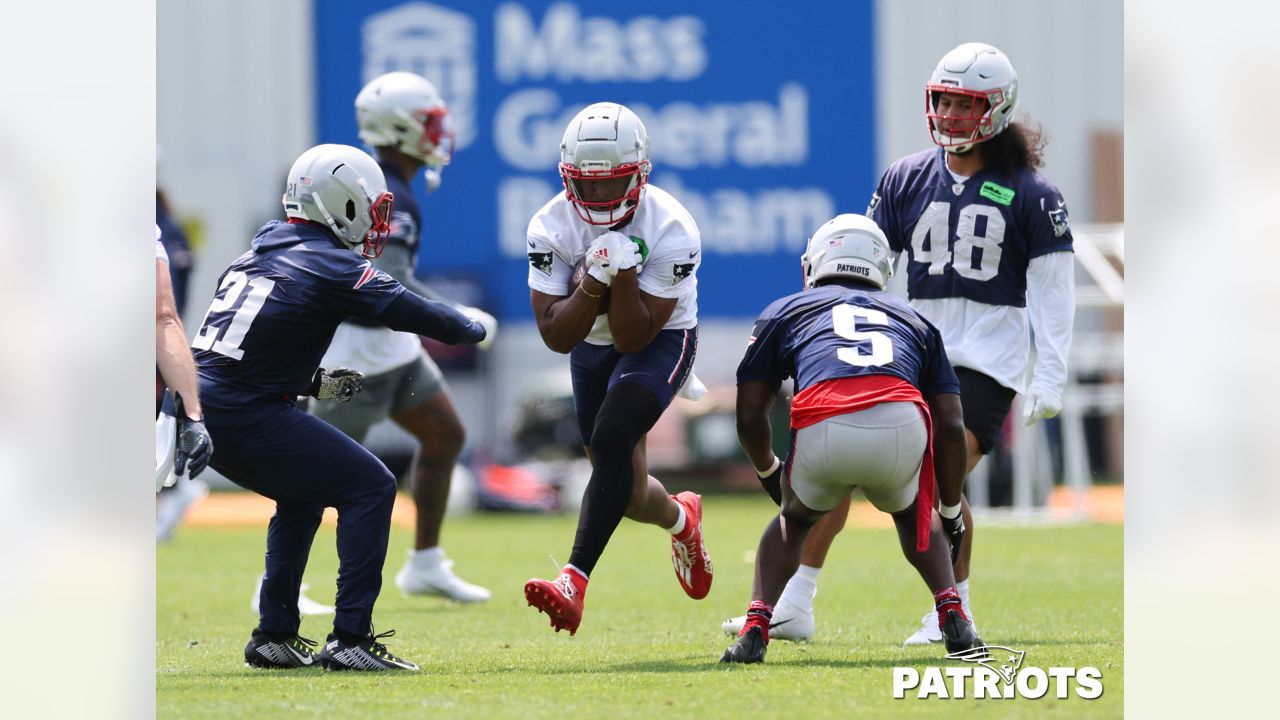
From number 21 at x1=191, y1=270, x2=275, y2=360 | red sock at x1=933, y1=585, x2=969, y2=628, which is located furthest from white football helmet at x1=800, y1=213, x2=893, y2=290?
number 21 at x1=191, y1=270, x2=275, y2=360

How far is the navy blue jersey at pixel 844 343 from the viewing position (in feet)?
17.1

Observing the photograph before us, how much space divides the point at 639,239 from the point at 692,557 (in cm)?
135

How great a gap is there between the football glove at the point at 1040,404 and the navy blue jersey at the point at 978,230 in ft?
1.29

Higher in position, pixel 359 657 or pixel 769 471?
pixel 769 471

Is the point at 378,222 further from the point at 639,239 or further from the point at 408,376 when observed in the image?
the point at 408,376

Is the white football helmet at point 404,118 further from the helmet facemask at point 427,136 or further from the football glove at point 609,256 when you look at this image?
the football glove at point 609,256

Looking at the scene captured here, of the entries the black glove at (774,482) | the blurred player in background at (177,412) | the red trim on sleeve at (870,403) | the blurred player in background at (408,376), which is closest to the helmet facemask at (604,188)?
the red trim on sleeve at (870,403)

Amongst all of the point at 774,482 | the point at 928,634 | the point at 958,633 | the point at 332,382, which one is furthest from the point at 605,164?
the point at 928,634

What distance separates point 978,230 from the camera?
611cm

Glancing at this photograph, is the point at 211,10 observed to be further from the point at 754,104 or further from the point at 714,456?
the point at 714,456

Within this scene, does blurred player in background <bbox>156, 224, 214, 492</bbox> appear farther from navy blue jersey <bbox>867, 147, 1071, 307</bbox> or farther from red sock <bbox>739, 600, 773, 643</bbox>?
navy blue jersey <bbox>867, 147, 1071, 307</bbox>

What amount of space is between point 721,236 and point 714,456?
340 cm

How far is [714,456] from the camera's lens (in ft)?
56.8
